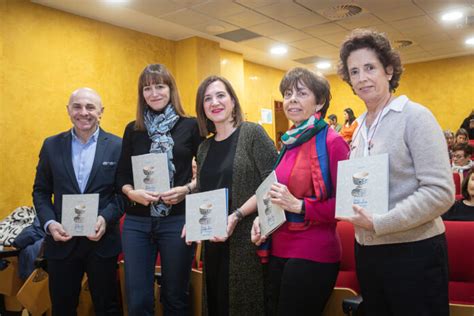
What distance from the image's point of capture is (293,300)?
62.1 inches

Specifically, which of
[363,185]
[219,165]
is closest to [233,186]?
[219,165]

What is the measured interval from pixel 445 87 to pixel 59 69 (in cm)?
923

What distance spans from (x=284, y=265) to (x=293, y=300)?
14cm

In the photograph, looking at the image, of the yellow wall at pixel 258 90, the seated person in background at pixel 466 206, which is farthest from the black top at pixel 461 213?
the yellow wall at pixel 258 90

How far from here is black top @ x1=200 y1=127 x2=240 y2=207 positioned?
194cm

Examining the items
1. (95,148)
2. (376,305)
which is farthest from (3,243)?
(376,305)

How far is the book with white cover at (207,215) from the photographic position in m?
1.84

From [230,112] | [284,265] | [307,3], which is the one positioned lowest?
[284,265]

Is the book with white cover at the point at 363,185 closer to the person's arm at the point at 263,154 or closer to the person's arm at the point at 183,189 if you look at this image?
the person's arm at the point at 263,154

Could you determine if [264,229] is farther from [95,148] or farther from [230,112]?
[95,148]

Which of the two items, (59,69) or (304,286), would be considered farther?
(59,69)

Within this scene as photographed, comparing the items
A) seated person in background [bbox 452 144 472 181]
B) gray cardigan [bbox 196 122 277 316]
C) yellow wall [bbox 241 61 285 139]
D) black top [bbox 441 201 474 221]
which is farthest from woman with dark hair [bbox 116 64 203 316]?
yellow wall [bbox 241 61 285 139]

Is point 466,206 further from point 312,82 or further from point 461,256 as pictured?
point 312,82

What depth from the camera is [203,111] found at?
6.97ft
